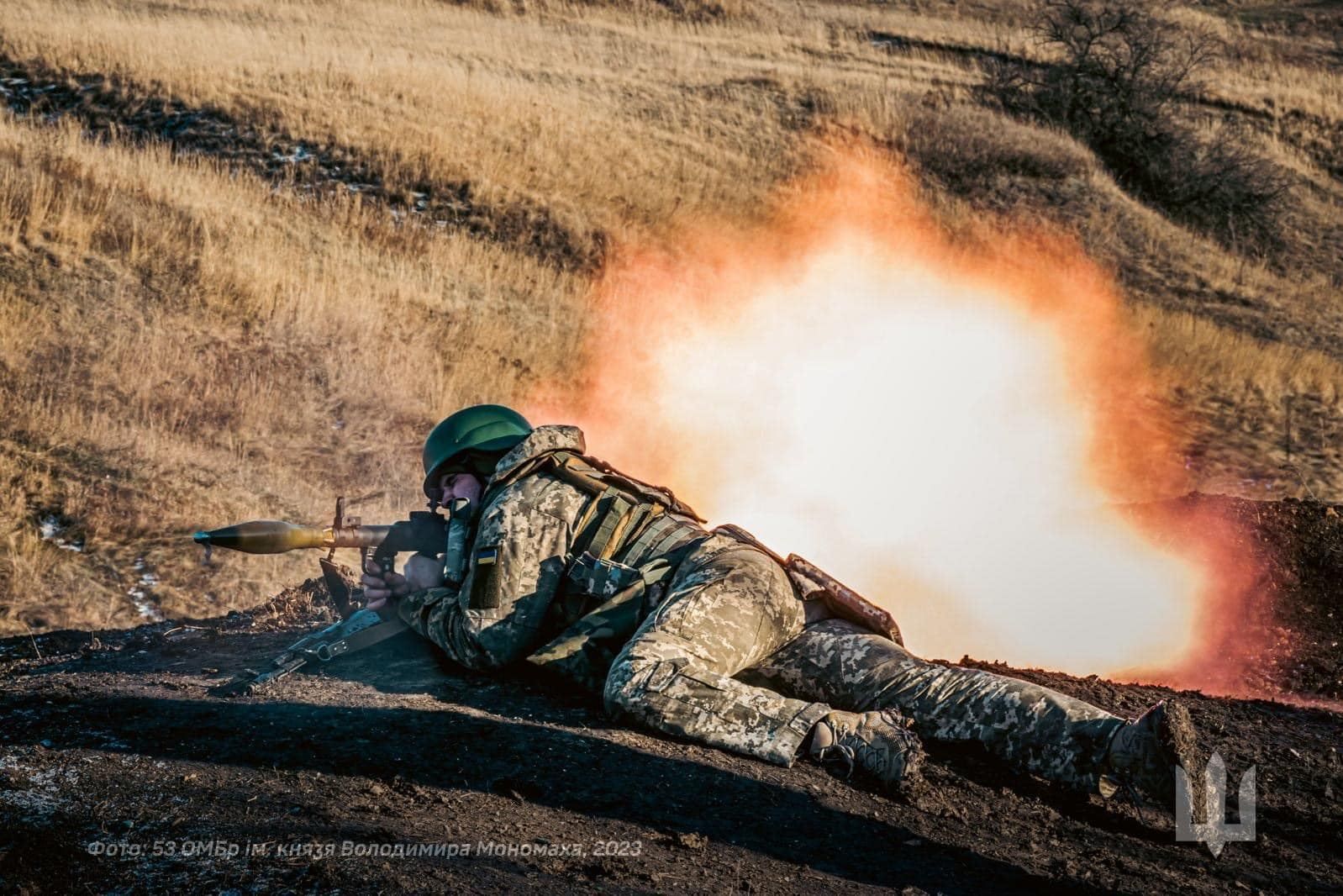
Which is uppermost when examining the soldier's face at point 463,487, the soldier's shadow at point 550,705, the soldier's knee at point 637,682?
the soldier's face at point 463,487

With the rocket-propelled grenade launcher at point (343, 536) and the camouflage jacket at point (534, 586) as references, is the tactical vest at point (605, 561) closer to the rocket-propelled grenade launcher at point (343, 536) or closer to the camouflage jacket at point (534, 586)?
the camouflage jacket at point (534, 586)

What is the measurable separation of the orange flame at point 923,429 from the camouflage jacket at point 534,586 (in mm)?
2838

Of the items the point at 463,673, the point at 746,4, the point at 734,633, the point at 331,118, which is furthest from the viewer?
the point at 746,4

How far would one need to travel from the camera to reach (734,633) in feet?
15.8

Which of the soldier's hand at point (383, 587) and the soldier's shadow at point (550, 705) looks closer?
the soldier's shadow at point (550, 705)

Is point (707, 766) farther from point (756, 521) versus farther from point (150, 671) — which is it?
point (756, 521)

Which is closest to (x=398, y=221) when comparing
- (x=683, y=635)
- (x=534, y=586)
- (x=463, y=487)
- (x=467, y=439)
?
(x=467, y=439)

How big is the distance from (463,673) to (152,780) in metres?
1.75

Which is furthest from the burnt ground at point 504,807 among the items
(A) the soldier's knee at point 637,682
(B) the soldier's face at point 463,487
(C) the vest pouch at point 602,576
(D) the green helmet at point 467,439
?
(D) the green helmet at point 467,439

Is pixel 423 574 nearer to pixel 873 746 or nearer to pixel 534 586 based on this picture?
pixel 534 586

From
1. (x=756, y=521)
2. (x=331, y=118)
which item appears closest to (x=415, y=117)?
(x=331, y=118)

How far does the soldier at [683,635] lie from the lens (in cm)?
440

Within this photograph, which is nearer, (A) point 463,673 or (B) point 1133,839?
(B) point 1133,839

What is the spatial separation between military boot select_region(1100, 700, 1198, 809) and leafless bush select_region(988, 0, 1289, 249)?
62.4ft
